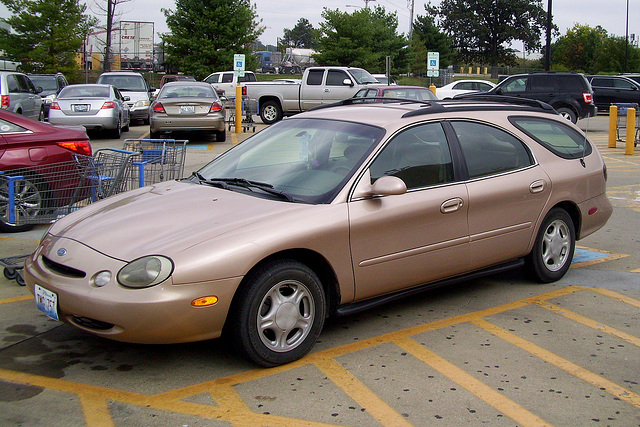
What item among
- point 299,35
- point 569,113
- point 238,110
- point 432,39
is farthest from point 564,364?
point 299,35

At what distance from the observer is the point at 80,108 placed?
1795cm

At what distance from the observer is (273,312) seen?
14.3 ft

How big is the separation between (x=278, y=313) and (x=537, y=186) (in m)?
2.68

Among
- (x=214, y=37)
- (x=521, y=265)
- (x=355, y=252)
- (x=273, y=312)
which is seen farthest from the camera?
(x=214, y=37)

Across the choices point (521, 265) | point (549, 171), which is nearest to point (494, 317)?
point (521, 265)

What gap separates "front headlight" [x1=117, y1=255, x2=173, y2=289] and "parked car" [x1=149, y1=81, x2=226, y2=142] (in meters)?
13.5

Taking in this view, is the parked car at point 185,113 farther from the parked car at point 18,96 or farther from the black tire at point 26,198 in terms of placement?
the black tire at point 26,198

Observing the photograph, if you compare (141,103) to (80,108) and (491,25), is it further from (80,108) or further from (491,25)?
Answer: (491,25)

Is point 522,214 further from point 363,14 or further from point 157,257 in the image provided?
point 363,14

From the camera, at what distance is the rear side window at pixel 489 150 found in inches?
221

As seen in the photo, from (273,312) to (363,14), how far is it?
Answer: 43.7 metres

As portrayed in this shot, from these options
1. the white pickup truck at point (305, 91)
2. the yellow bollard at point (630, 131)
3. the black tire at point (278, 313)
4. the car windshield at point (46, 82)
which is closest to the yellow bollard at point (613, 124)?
the yellow bollard at point (630, 131)

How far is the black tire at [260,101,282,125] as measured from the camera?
2430cm

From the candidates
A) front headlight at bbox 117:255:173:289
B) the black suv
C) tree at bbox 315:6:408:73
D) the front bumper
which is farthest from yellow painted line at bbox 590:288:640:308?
tree at bbox 315:6:408:73
